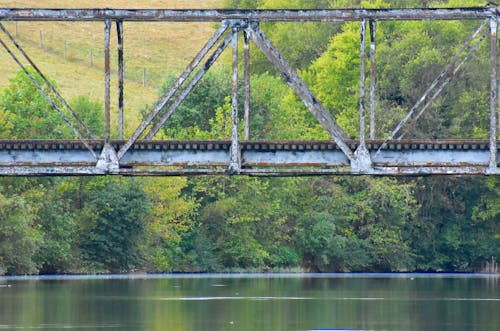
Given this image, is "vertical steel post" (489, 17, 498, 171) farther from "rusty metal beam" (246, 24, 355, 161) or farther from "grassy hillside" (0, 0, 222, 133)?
"grassy hillside" (0, 0, 222, 133)

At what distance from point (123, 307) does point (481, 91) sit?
48405mm

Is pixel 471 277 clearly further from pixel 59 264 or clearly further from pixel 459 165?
pixel 459 165

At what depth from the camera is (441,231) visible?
10350 centimetres

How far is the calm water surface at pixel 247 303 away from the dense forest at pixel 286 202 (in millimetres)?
5084

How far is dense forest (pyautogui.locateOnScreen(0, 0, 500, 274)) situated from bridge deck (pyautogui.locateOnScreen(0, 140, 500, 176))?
41.8 m

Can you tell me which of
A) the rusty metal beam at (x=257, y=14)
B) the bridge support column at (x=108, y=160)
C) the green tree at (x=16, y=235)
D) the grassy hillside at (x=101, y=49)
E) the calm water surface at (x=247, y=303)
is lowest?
the calm water surface at (x=247, y=303)

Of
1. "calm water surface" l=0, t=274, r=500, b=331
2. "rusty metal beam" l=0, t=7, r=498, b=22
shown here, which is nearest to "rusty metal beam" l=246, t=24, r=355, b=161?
"rusty metal beam" l=0, t=7, r=498, b=22

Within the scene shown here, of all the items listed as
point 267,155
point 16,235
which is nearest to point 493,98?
point 267,155

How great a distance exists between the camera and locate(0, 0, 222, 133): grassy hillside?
14488cm

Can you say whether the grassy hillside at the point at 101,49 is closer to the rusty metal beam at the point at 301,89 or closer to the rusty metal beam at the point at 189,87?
the rusty metal beam at the point at 189,87

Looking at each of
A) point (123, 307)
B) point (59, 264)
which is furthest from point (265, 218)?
point (123, 307)

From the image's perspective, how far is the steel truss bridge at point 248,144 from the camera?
4550cm

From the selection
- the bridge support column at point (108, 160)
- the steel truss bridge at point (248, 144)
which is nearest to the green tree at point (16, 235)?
the steel truss bridge at point (248, 144)

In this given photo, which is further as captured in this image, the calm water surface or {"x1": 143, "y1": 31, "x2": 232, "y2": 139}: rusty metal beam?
the calm water surface
